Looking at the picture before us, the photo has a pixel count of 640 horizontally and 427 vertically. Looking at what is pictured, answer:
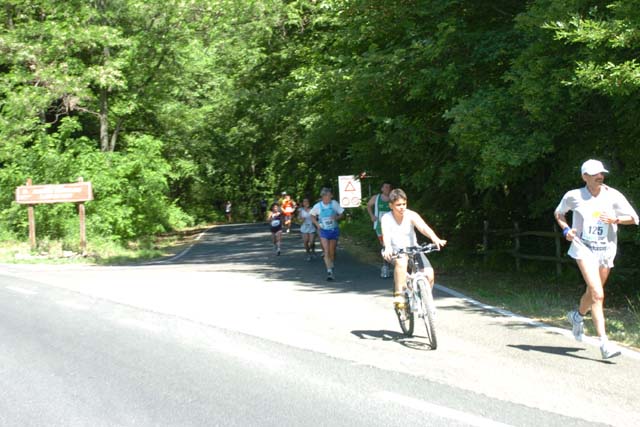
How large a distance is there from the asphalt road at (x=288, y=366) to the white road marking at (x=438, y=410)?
0.07ft

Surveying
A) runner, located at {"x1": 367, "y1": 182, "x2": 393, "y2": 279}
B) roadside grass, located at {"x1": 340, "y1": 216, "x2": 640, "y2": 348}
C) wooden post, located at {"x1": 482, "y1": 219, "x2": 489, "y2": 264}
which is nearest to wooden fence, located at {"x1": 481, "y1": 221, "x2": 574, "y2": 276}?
wooden post, located at {"x1": 482, "y1": 219, "x2": 489, "y2": 264}

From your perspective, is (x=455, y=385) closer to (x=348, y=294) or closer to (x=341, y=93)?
(x=348, y=294)

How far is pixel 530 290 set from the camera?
12.5 meters

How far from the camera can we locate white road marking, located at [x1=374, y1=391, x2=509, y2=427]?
511cm

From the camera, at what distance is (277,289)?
13.3 metres

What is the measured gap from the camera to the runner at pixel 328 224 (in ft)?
47.9

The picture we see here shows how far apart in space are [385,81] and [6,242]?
17222 millimetres

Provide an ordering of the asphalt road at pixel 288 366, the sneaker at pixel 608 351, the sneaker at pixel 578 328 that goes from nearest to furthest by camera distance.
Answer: the asphalt road at pixel 288 366 → the sneaker at pixel 608 351 → the sneaker at pixel 578 328

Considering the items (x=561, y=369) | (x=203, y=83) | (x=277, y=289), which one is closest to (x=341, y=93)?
(x=277, y=289)

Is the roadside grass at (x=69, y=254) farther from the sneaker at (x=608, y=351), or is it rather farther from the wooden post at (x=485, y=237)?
the sneaker at (x=608, y=351)

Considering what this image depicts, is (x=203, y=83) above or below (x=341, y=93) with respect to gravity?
above

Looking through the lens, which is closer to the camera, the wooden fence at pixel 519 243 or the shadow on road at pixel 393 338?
the shadow on road at pixel 393 338

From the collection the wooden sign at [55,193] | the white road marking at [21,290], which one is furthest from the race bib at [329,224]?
the wooden sign at [55,193]

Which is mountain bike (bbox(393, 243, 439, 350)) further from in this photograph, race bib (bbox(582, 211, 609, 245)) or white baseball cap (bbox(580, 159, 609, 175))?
white baseball cap (bbox(580, 159, 609, 175))
